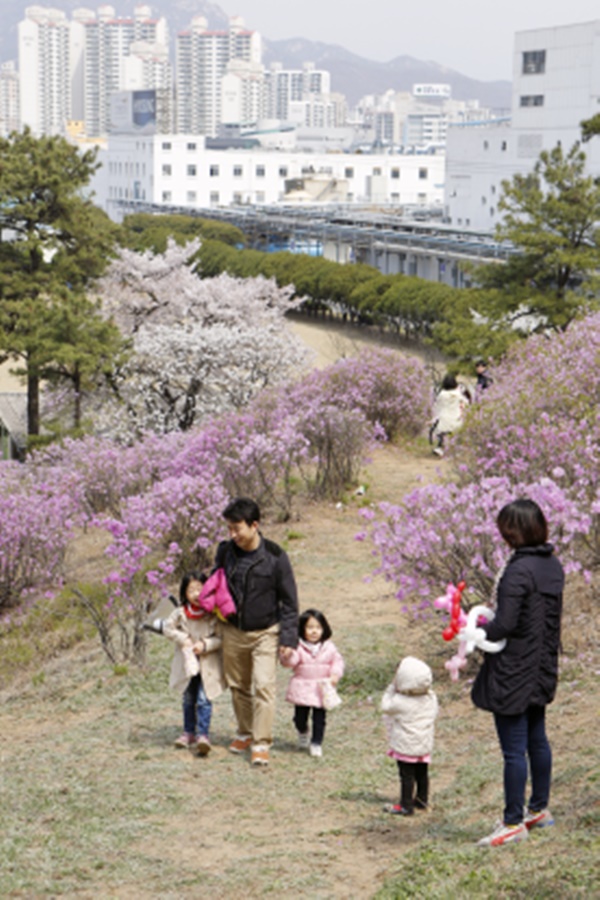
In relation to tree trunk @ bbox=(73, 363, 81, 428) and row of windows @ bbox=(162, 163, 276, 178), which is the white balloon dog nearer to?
tree trunk @ bbox=(73, 363, 81, 428)

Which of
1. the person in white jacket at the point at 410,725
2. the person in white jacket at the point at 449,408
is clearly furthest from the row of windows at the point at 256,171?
the person in white jacket at the point at 410,725

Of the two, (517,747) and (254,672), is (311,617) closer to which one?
(254,672)

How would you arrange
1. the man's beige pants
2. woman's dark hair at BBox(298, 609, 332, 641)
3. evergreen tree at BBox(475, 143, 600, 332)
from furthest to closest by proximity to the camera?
evergreen tree at BBox(475, 143, 600, 332), woman's dark hair at BBox(298, 609, 332, 641), the man's beige pants

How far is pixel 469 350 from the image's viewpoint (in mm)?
25250

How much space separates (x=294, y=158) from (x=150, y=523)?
10985 cm

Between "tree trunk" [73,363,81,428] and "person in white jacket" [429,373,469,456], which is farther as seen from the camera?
"tree trunk" [73,363,81,428]

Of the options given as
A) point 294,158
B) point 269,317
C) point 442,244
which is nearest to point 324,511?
point 269,317

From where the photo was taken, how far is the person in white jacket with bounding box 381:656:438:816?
6.10 meters

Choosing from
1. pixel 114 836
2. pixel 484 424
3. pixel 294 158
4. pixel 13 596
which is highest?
pixel 294 158

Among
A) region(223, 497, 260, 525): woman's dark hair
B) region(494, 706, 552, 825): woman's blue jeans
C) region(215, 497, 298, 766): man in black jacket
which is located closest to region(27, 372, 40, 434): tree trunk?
region(215, 497, 298, 766): man in black jacket

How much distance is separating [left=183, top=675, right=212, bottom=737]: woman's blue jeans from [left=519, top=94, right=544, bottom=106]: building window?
219 ft

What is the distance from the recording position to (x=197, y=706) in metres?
7.18

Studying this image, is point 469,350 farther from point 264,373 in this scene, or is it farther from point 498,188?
point 498,188

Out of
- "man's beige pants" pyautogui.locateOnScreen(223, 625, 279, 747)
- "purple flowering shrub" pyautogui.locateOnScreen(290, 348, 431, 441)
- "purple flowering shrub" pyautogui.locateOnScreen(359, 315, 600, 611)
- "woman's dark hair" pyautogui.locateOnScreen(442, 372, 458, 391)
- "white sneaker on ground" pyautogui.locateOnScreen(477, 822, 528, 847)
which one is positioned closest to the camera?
"white sneaker on ground" pyautogui.locateOnScreen(477, 822, 528, 847)
